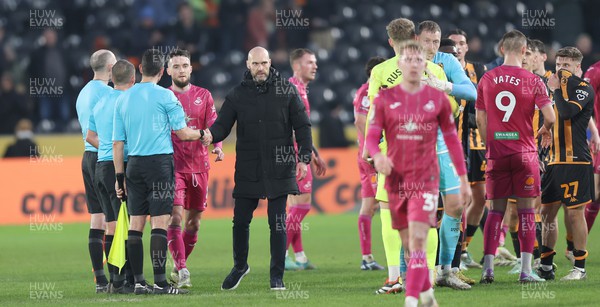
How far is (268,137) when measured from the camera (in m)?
10.5

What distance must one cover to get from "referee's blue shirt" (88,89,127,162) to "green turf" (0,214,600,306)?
54.6 inches

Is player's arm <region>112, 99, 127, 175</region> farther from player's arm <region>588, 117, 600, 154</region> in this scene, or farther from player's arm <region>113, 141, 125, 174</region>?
player's arm <region>588, 117, 600, 154</region>

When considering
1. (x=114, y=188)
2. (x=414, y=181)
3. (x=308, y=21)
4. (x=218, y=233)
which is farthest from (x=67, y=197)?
(x=414, y=181)

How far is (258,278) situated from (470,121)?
2.92 m

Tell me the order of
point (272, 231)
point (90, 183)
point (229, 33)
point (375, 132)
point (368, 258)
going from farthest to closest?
point (229, 33) < point (368, 258) < point (90, 183) < point (272, 231) < point (375, 132)

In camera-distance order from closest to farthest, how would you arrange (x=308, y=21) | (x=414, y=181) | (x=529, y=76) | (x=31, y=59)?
(x=414, y=181)
(x=529, y=76)
(x=31, y=59)
(x=308, y=21)

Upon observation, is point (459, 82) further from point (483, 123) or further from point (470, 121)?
point (470, 121)

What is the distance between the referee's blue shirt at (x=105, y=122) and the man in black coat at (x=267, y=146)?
948 millimetres

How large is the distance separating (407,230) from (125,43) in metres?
16.0

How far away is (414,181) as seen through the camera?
8.39 m

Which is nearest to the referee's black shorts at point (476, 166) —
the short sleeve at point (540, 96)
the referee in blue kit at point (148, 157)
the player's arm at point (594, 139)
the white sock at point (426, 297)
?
the player's arm at point (594, 139)

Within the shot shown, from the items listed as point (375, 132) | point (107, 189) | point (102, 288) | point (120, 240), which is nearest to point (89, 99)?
point (107, 189)

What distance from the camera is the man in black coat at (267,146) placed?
1040cm

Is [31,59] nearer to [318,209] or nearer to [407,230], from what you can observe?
[318,209]
